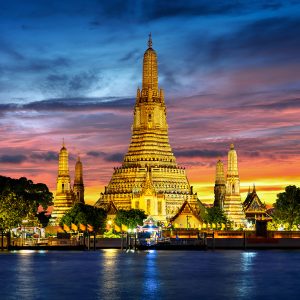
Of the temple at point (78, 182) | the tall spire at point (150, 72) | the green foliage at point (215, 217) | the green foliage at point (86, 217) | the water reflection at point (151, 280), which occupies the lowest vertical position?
the water reflection at point (151, 280)

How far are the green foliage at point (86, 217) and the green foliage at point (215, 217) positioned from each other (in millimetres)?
26187

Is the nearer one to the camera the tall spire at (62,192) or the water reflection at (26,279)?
the water reflection at (26,279)

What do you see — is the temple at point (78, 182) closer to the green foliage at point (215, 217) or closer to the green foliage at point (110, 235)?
the green foliage at point (215, 217)

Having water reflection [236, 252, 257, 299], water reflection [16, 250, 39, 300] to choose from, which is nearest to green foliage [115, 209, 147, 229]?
water reflection [16, 250, 39, 300]

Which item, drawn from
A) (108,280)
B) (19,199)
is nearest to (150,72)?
(19,199)

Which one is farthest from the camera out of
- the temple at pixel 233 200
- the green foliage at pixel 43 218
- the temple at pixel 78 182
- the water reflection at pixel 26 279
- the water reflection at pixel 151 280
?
the temple at pixel 78 182

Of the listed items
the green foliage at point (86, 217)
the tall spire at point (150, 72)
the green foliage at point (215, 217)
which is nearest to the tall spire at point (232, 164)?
the green foliage at point (215, 217)

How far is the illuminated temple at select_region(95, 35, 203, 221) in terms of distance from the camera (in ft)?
563

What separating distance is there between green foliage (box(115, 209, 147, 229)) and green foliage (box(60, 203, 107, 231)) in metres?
2.52

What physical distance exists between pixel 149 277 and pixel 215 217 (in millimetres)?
83862

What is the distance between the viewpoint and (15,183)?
140 metres

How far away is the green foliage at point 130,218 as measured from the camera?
153 meters

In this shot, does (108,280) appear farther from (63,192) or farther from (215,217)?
(63,192)

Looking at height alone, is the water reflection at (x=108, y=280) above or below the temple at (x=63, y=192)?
below
